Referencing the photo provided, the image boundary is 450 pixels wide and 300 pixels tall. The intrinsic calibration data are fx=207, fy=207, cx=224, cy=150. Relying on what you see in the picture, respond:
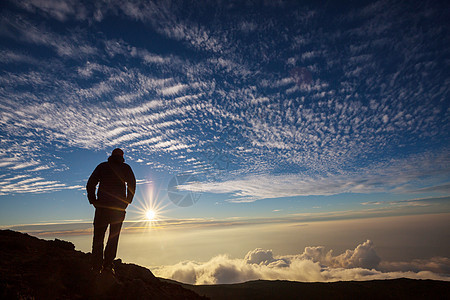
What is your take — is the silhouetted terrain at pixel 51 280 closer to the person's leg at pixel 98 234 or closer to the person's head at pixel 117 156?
the person's leg at pixel 98 234

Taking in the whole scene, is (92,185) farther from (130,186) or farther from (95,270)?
(95,270)

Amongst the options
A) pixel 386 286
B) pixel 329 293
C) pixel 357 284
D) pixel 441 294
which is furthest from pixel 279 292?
pixel 441 294

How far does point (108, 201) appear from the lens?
7.34 m

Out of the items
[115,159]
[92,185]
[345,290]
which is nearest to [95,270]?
[92,185]

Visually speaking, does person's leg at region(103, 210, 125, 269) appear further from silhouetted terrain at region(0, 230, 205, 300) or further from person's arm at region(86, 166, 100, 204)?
person's arm at region(86, 166, 100, 204)

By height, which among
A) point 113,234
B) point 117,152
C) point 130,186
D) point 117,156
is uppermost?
point 117,152

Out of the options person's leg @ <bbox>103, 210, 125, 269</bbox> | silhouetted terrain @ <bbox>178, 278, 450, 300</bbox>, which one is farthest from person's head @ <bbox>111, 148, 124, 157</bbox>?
silhouetted terrain @ <bbox>178, 278, 450, 300</bbox>

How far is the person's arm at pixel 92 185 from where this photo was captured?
7.29 metres

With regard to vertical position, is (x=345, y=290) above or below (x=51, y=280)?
below

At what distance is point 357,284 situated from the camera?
6469 cm

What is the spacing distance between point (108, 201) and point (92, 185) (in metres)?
0.85

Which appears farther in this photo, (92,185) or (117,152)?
(117,152)

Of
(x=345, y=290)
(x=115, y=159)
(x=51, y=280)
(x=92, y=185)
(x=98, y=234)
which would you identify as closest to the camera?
(x=51, y=280)

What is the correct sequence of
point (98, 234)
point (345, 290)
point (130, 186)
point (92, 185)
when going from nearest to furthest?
point (98, 234) < point (92, 185) < point (130, 186) < point (345, 290)
